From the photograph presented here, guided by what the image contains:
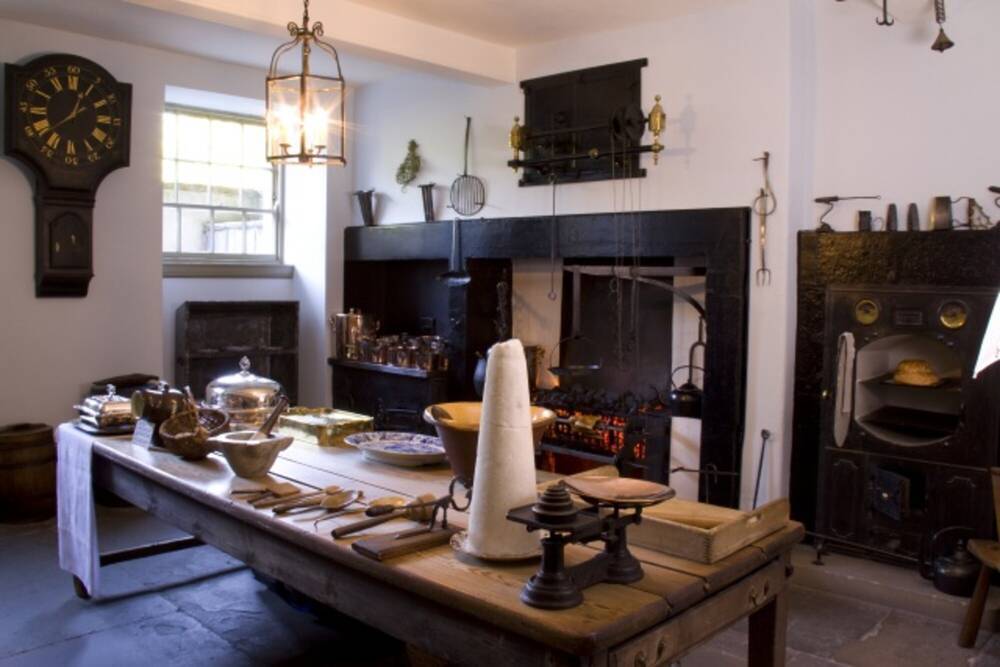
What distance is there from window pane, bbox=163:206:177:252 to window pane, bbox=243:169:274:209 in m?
0.63

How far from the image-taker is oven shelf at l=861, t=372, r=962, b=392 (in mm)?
4211

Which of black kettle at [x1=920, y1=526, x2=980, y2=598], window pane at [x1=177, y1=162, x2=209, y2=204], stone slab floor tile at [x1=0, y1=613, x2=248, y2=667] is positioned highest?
window pane at [x1=177, y1=162, x2=209, y2=204]

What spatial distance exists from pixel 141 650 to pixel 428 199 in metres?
3.81

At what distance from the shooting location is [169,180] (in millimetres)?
6691

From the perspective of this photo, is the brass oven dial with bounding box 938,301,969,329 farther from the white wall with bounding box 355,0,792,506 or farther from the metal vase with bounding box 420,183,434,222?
the metal vase with bounding box 420,183,434,222

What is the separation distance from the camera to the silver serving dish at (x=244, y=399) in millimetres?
3736

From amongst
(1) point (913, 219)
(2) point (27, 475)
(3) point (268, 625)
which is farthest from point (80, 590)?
(1) point (913, 219)

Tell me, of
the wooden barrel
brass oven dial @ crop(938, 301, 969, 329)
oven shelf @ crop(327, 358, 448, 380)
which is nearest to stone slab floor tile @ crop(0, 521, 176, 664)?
the wooden barrel

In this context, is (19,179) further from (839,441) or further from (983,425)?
(983,425)

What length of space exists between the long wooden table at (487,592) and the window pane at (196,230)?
421cm

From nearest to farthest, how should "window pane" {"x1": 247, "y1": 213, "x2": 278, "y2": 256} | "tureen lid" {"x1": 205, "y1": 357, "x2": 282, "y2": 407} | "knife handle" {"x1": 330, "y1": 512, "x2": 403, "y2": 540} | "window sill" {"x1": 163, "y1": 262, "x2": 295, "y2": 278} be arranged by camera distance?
"knife handle" {"x1": 330, "y1": 512, "x2": 403, "y2": 540}, "tureen lid" {"x1": 205, "y1": 357, "x2": 282, "y2": 407}, "window sill" {"x1": 163, "y1": 262, "x2": 295, "y2": 278}, "window pane" {"x1": 247, "y1": 213, "x2": 278, "y2": 256}

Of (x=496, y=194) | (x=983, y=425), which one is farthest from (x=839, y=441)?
(x=496, y=194)

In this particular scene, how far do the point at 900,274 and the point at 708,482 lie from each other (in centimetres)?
149

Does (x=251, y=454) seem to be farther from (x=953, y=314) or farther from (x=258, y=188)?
(x=258, y=188)
